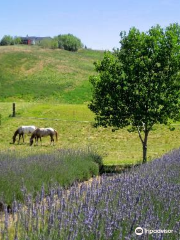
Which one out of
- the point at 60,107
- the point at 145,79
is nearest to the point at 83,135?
the point at 60,107

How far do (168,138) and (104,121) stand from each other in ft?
29.0

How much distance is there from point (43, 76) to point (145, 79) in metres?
44.8

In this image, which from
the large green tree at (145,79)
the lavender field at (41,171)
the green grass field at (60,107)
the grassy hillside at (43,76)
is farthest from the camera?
the grassy hillside at (43,76)

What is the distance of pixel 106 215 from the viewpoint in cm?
545

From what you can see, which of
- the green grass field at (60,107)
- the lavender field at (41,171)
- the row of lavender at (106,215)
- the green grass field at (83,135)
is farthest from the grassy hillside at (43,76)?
the row of lavender at (106,215)

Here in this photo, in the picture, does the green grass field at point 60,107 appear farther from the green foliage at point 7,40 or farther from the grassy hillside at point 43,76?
the green foliage at point 7,40

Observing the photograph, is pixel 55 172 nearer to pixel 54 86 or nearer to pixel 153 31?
pixel 153 31

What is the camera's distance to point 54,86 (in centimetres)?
5356

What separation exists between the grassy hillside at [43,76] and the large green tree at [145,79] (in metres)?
30.4

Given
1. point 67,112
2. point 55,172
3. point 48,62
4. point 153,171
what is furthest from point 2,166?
point 48,62

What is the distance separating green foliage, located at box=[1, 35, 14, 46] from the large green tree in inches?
4871

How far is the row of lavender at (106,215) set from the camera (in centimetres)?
500

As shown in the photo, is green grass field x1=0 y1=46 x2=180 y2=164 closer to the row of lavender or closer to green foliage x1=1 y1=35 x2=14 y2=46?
the row of lavender

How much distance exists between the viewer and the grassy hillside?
48.6 metres
